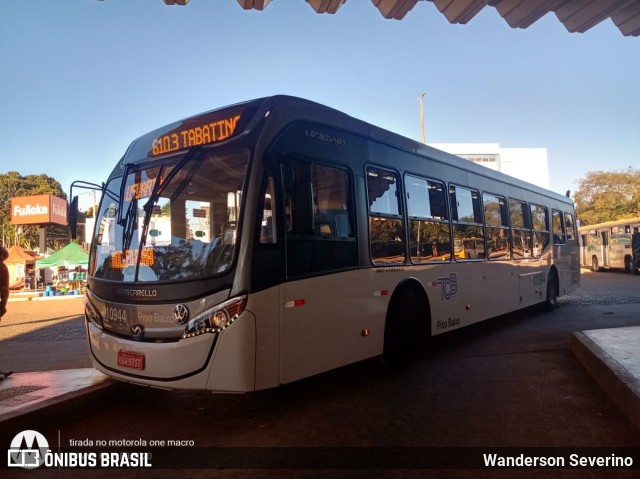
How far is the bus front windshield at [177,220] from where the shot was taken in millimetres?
4387

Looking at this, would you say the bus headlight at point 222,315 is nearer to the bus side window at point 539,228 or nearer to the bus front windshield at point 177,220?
the bus front windshield at point 177,220

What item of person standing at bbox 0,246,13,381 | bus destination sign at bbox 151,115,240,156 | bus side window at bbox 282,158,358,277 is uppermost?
bus destination sign at bbox 151,115,240,156

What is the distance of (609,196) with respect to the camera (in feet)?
153

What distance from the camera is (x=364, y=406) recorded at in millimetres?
5047

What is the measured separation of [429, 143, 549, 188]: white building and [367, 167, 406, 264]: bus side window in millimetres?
44304

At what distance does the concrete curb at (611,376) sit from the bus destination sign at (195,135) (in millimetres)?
4499

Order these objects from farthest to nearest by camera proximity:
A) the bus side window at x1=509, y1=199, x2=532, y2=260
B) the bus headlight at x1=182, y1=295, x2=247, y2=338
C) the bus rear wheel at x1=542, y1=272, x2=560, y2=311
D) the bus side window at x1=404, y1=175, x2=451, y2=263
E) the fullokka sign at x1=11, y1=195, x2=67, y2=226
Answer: the fullokka sign at x1=11, y1=195, x2=67, y2=226 → the bus rear wheel at x1=542, y1=272, x2=560, y2=311 → the bus side window at x1=509, y1=199, x2=532, y2=260 → the bus side window at x1=404, y1=175, x2=451, y2=263 → the bus headlight at x1=182, y1=295, x2=247, y2=338

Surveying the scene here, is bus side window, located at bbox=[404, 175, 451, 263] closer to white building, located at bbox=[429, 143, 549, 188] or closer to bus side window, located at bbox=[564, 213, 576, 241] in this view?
bus side window, located at bbox=[564, 213, 576, 241]

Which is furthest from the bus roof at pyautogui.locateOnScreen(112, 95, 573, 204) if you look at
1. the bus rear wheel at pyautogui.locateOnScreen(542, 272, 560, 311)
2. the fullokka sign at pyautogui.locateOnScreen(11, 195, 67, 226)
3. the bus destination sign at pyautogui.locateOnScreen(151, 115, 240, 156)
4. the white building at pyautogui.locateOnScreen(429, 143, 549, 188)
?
the white building at pyautogui.locateOnScreen(429, 143, 549, 188)

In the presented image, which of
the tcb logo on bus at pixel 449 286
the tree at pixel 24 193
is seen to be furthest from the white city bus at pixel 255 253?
the tree at pixel 24 193

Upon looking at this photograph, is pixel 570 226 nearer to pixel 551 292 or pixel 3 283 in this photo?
pixel 551 292

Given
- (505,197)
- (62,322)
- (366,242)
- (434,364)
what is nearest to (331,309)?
(366,242)

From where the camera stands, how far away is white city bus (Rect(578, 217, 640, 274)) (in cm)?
2509

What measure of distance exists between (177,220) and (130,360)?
1394mm
